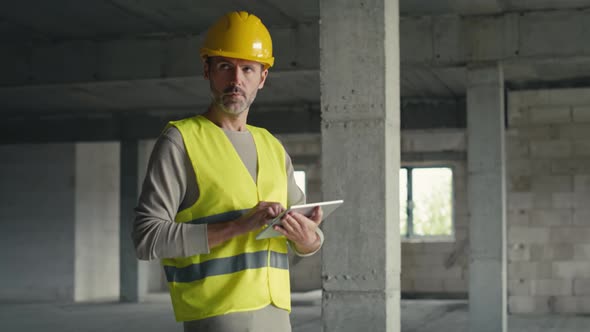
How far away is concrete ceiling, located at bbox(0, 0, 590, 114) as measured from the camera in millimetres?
10922

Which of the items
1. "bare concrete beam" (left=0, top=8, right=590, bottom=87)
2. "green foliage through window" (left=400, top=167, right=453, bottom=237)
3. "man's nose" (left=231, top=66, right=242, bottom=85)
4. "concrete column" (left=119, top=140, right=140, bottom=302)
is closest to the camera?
"man's nose" (left=231, top=66, right=242, bottom=85)

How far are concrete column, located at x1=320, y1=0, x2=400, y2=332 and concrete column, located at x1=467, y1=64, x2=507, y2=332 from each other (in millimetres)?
6624

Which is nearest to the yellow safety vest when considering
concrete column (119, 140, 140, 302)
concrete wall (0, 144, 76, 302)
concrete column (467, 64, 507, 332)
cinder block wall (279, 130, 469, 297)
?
concrete column (467, 64, 507, 332)

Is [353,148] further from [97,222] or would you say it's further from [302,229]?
[97,222]

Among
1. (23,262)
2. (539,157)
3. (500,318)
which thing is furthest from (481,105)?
(23,262)

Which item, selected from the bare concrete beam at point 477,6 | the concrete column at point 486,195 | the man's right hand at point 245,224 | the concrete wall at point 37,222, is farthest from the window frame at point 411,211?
the man's right hand at point 245,224

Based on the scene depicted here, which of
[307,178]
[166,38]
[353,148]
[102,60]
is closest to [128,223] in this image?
[307,178]

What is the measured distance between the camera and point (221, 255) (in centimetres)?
212

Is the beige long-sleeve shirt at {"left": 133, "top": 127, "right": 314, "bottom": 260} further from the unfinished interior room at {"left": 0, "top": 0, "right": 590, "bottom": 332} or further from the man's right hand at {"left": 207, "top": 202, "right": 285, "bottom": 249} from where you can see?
the unfinished interior room at {"left": 0, "top": 0, "right": 590, "bottom": 332}

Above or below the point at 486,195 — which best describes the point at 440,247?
below

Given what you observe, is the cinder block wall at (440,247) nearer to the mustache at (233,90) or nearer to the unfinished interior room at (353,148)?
the unfinished interior room at (353,148)

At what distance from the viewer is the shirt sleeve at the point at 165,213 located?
204cm

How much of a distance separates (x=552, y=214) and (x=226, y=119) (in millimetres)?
A: 14915

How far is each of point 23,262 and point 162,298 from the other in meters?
3.28
